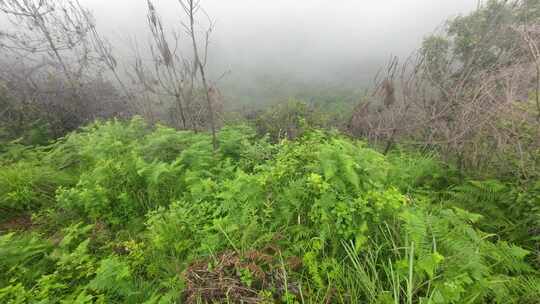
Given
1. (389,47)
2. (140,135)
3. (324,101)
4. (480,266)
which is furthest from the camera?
(389,47)

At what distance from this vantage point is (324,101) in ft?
80.1

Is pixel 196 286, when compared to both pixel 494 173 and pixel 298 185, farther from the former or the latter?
pixel 494 173

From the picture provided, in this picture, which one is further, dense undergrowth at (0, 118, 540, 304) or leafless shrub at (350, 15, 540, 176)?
leafless shrub at (350, 15, 540, 176)

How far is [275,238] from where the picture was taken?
2297 millimetres

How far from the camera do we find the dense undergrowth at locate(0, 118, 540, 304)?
189 centimetres

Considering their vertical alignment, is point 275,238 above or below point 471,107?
below

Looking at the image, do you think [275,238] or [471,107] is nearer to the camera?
[275,238]

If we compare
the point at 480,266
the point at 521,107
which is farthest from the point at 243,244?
the point at 521,107

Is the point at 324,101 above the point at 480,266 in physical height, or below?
below

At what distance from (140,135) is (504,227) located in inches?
256

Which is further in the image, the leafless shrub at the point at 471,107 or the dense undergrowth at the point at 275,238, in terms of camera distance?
the leafless shrub at the point at 471,107

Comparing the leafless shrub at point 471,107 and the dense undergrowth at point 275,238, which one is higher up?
the leafless shrub at point 471,107

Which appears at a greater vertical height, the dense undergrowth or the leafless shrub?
the leafless shrub

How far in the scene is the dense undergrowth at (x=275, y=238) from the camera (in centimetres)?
189
